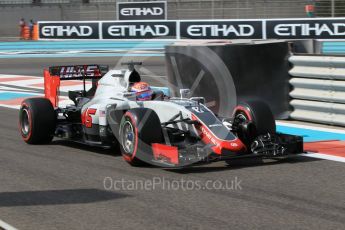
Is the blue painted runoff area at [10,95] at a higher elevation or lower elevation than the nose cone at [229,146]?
higher

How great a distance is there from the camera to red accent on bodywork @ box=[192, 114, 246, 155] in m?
7.31

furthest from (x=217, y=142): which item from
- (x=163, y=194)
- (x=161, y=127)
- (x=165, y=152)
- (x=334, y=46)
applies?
(x=334, y=46)

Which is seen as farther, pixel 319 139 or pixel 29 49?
pixel 29 49

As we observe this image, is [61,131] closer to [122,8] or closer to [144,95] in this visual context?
[144,95]

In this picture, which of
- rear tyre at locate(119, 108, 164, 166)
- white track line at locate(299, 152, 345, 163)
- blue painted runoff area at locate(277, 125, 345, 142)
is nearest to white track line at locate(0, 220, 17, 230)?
rear tyre at locate(119, 108, 164, 166)

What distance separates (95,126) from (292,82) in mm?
3904

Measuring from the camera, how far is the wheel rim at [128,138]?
7.69 metres

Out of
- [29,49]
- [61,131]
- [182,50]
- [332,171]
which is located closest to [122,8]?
[29,49]

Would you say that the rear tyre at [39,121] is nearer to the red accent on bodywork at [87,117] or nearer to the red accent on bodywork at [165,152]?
the red accent on bodywork at [87,117]

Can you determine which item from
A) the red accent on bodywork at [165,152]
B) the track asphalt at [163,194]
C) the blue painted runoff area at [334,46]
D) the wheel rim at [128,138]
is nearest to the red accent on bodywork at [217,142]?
the track asphalt at [163,194]

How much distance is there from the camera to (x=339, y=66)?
408 inches

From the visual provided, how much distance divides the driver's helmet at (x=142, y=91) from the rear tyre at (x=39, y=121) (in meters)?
1.49

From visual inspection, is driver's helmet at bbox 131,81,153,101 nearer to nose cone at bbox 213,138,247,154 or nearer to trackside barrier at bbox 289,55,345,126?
nose cone at bbox 213,138,247,154

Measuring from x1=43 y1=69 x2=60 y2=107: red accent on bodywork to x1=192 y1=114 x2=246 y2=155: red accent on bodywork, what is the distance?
121 inches
